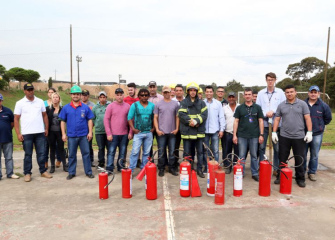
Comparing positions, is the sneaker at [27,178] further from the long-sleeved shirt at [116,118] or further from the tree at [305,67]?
the tree at [305,67]

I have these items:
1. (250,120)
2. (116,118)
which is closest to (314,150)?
(250,120)

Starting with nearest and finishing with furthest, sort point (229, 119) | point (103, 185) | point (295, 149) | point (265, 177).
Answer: point (103, 185) → point (265, 177) → point (295, 149) → point (229, 119)

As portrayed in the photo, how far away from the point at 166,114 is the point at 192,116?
66cm

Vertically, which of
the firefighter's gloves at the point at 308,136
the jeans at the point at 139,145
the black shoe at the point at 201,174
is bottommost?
the black shoe at the point at 201,174

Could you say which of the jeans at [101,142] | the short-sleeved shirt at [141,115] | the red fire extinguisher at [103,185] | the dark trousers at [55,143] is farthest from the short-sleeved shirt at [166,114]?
the dark trousers at [55,143]

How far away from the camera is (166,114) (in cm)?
604

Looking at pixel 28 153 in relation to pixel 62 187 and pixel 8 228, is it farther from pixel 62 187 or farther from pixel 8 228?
pixel 8 228

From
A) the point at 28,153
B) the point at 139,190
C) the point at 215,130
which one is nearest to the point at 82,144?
the point at 28,153

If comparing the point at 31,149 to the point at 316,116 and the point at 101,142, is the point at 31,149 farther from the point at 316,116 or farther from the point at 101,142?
the point at 316,116

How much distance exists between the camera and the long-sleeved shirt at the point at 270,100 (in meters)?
6.18

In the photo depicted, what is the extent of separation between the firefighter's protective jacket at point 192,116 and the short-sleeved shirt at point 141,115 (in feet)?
2.65

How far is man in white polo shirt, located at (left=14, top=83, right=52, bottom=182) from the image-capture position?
585 cm

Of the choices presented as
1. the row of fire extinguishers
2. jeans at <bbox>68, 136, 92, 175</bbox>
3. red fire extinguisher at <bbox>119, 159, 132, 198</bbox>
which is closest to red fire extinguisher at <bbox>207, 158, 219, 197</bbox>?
the row of fire extinguishers

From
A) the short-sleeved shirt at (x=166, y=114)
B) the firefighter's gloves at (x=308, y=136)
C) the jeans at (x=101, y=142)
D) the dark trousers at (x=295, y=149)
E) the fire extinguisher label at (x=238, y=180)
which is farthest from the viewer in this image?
the jeans at (x=101, y=142)
